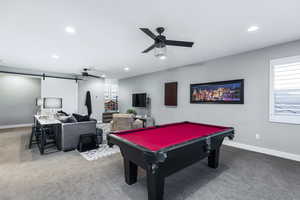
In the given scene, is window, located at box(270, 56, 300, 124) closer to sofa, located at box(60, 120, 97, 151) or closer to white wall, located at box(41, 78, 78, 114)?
sofa, located at box(60, 120, 97, 151)

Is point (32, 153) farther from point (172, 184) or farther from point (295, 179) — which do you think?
point (295, 179)

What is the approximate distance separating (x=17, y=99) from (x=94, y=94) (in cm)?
355

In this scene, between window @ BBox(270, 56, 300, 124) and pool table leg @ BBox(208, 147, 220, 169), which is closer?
pool table leg @ BBox(208, 147, 220, 169)

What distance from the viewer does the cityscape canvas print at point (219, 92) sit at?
3.85 metres

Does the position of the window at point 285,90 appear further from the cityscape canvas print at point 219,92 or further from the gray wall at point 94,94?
the gray wall at point 94,94

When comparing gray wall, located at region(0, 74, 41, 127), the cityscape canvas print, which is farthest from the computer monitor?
the cityscape canvas print

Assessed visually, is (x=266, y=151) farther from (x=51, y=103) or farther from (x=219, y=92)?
(x=51, y=103)

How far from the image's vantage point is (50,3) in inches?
74.5

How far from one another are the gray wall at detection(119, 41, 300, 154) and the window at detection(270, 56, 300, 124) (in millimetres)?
115

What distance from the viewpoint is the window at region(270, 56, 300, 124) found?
3035mm

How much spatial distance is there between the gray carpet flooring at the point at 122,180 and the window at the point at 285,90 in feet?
3.27

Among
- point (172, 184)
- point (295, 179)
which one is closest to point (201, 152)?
point (172, 184)

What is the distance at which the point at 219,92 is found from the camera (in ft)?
13.9

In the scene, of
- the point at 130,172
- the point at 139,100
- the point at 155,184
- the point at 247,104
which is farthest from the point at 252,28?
the point at 139,100
